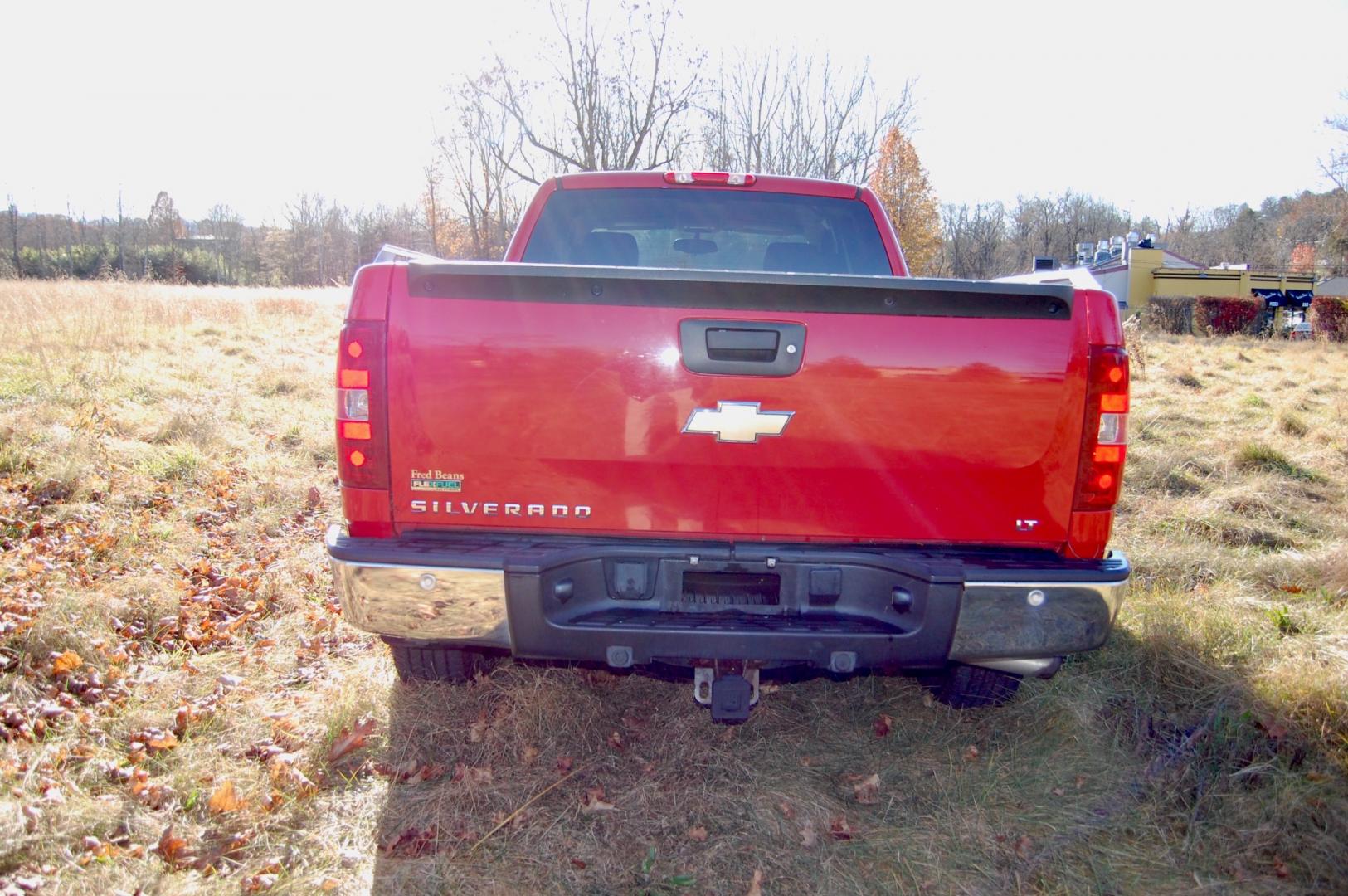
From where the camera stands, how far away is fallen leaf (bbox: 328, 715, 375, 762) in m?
3.08

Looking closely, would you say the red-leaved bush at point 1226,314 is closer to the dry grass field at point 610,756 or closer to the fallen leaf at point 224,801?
the dry grass field at point 610,756

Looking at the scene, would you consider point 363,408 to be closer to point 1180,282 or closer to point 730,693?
point 730,693

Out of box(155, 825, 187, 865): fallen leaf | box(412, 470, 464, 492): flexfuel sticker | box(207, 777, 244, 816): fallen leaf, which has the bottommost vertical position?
box(155, 825, 187, 865): fallen leaf

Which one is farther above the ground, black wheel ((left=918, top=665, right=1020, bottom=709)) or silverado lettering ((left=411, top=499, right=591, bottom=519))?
silverado lettering ((left=411, top=499, right=591, bottom=519))

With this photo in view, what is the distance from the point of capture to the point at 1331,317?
24.0 meters

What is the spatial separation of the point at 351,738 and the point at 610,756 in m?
0.94

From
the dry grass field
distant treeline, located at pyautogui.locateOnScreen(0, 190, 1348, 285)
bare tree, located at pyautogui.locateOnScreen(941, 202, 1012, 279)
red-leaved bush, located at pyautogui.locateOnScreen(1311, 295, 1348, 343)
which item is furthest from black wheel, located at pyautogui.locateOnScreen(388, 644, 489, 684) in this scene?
bare tree, located at pyautogui.locateOnScreen(941, 202, 1012, 279)

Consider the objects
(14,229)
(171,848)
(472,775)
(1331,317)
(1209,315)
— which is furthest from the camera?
(14,229)

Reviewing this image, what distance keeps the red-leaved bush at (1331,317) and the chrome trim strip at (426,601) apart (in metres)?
27.0

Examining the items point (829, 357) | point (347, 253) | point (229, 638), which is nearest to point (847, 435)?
point (829, 357)

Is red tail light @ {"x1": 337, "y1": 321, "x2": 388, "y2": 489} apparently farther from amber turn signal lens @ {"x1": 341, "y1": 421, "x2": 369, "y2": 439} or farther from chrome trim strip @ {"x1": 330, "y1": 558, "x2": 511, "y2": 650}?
chrome trim strip @ {"x1": 330, "y1": 558, "x2": 511, "y2": 650}

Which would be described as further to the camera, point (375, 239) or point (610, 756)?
point (375, 239)

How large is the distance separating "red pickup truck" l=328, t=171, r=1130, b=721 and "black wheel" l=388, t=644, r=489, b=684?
597mm

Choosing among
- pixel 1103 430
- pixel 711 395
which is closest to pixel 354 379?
pixel 711 395
